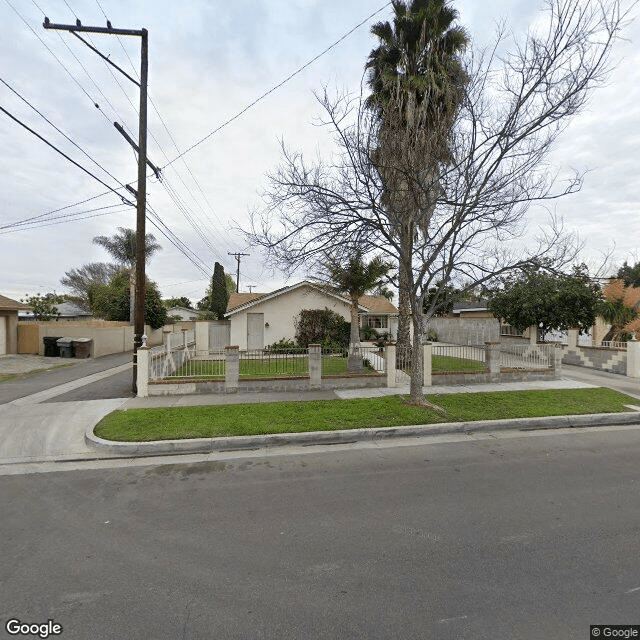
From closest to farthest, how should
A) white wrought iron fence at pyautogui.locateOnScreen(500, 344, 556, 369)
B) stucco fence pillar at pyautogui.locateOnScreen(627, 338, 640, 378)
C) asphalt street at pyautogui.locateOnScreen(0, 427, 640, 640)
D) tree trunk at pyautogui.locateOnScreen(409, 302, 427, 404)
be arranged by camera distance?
1. asphalt street at pyautogui.locateOnScreen(0, 427, 640, 640)
2. tree trunk at pyautogui.locateOnScreen(409, 302, 427, 404)
3. white wrought iron fence at pyautogui.locateOnScreen(500, 344, 556, 369)
4. stucco fence pillar at pyautogui.locateOnScreen(627, 338, 640, 378)

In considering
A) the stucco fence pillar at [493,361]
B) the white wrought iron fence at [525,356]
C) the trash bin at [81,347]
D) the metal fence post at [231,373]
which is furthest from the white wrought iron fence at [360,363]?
the trash bin at [81,347]

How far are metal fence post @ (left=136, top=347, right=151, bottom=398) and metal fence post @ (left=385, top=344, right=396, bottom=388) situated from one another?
6.71m

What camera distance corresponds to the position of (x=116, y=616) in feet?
8.70

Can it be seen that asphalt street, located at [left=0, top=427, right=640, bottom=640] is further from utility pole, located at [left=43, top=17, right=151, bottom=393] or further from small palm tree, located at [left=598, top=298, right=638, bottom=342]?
small palm tree, located at [left=598, top=298, right=638, bottom=342]

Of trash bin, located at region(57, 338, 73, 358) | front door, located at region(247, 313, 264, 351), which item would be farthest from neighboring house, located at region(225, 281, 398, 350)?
trash bin, located at region(57, 338, 73, 358)

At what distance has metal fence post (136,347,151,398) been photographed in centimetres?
1006

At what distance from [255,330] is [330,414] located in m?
13.5

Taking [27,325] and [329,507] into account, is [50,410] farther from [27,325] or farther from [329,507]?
[27,325]

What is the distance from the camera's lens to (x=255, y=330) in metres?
21.0

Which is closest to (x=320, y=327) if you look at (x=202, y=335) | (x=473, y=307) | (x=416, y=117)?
(x=202, y=335)

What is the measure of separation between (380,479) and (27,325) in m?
23.6

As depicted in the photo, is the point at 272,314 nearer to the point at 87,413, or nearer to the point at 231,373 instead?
the point at 231,373

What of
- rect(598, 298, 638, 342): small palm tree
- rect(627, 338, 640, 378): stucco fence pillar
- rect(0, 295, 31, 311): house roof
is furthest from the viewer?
rect(0, 295, 31, 311): house roof

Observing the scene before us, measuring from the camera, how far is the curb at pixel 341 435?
630cm
